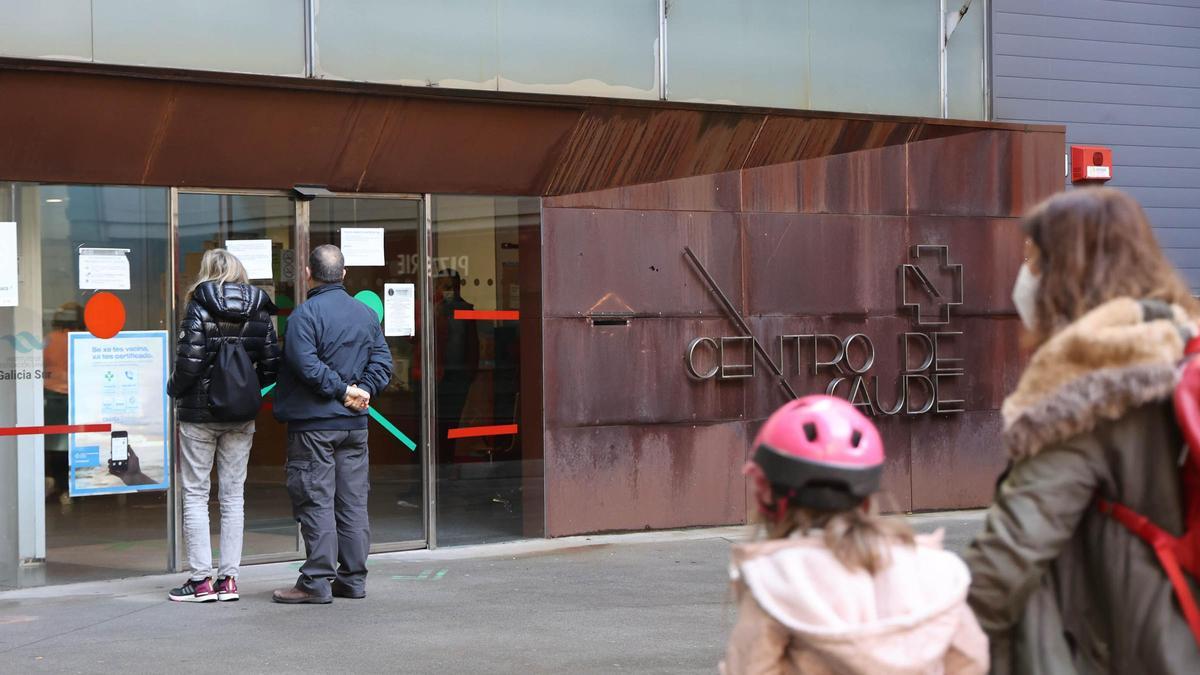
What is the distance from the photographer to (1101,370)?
2.72 metres

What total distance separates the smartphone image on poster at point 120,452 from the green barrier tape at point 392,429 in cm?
159

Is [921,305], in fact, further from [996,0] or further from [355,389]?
[355,389]

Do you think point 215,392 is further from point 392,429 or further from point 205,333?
point 392,429

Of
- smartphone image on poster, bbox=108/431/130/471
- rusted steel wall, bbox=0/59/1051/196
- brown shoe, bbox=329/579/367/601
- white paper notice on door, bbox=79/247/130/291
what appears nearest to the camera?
brown shoe, bbox=329/579/367/601

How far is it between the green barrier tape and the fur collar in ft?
22.8

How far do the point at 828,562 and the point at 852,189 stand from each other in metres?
8.27

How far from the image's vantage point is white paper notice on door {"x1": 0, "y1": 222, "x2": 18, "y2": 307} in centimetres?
807

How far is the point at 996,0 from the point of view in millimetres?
11289

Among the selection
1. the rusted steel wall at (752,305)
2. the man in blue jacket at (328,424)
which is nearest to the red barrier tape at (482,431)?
the rusted steel wall at (752,305)

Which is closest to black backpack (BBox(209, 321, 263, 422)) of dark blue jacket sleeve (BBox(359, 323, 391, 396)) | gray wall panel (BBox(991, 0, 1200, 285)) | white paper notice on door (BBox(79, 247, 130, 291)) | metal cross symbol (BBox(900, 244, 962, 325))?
dark blue jacket sleeve (BBox(359, 323, 391, 396))

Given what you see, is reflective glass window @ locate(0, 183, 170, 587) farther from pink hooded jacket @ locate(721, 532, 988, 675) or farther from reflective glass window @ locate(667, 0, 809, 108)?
pink hooded jacket @ locate(721, 532, 988, 675)

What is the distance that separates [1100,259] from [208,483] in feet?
19.4

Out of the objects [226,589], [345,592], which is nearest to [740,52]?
[345,592]

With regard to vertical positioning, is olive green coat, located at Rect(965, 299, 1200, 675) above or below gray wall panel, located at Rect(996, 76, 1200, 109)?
below
